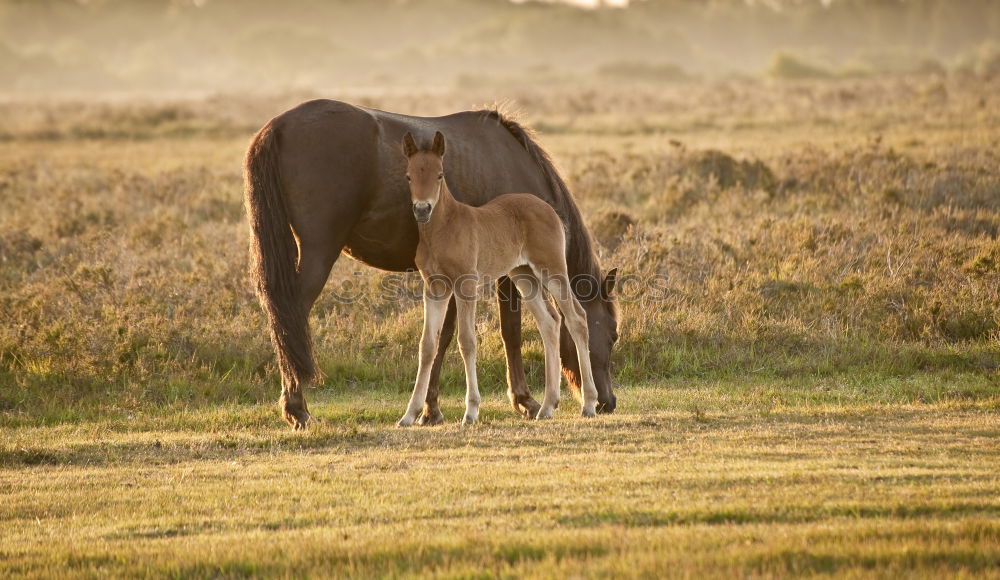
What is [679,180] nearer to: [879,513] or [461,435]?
[461,435]

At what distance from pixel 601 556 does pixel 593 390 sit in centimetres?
408

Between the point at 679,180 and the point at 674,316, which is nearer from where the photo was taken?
the point at 674,316

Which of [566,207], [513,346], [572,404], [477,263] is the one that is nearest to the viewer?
[477,263]

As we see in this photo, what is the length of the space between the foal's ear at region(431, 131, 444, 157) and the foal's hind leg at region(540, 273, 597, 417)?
4.83 ft

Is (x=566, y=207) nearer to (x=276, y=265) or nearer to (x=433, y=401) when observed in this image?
(x=433, y=401)

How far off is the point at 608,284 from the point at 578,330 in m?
0.67

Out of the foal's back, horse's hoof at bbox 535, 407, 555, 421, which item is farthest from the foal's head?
horse's hoof at bbox 535, 407, 555, 421

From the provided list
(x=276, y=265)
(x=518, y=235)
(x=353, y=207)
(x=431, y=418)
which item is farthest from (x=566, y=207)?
(x=276, y=265)

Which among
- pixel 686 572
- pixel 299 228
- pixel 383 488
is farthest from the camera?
pixel 299 228

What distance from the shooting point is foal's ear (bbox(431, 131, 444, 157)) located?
816 centimetres

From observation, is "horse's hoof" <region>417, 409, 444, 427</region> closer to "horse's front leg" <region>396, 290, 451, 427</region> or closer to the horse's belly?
"horse's front leg" <region>396, 290, 451, 427</region>

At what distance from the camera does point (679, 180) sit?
1952 centimetres

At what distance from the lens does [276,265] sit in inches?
336

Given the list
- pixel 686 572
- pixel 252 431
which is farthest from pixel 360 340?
pixel 686 572
